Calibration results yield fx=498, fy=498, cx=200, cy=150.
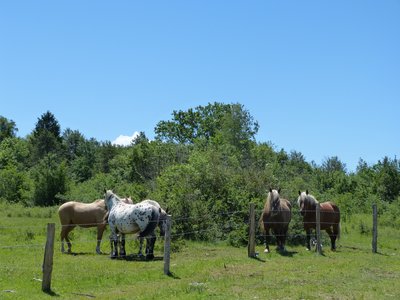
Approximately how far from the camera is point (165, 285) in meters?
10.9

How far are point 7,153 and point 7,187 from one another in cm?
3548

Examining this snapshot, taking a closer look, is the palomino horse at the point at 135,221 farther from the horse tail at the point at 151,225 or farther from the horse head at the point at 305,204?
the horse head at the point at 305,204

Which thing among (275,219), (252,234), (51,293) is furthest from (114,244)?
(51,293)

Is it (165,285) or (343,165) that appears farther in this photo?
(343,165)

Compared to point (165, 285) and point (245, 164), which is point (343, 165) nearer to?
point (245, 164)

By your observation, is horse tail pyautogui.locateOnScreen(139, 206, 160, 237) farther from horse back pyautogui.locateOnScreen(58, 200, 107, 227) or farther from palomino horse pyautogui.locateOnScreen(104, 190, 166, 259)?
horse back pyautogui.locateOnScreen(58, 200, 107, 227)

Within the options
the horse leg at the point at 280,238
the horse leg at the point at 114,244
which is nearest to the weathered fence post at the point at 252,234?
the horse leg at the point at 280,238

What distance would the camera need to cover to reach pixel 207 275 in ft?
39.8

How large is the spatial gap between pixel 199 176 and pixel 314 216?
18.7 feet

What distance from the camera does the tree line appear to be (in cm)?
2105

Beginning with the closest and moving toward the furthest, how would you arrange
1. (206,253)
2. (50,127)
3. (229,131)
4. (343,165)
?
1. (206,253)
2. (229,131)
3. (343,165)
4. (50,127)

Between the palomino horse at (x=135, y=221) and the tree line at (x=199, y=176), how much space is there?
1545 millimetres

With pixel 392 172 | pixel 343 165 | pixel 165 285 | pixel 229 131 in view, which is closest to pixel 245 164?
pixel 165 285

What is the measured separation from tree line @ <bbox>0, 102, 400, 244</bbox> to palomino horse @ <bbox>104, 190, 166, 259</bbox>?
1.54 m
